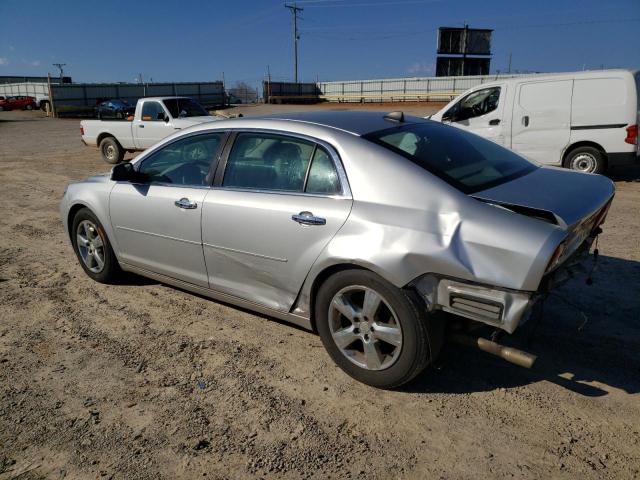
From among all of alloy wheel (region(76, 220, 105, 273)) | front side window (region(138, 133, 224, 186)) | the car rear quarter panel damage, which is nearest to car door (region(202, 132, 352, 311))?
the car rear quarter panel damage

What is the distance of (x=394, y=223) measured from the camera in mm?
2801

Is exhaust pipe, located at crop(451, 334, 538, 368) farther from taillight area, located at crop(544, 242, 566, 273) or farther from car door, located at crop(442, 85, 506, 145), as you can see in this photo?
car door, located at crop(442, 85, 506, 145)

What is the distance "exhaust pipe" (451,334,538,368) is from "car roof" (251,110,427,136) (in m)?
1.39

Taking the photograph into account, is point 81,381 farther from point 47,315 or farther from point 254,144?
point 254,144

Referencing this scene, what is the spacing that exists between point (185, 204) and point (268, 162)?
29.3 inches

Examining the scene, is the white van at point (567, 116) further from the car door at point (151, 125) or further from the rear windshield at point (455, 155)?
the car door at point (151, 125)

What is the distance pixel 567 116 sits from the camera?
899cm

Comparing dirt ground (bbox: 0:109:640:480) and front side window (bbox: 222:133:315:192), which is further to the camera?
front side window (bbox: 222:133:315:192)

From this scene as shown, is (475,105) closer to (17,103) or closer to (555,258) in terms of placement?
(555,258)

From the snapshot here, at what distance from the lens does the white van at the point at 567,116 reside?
8.52 metres

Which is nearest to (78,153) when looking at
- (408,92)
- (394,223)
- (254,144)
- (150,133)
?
(150,133)

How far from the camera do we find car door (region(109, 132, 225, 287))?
12.5 ft

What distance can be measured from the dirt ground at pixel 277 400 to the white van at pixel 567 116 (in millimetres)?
5205

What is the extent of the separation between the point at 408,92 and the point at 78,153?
119 feet
